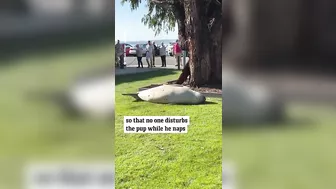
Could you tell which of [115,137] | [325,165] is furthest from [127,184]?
[325,165]

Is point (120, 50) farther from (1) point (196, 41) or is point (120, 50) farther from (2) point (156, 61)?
(1) point (196, 41)

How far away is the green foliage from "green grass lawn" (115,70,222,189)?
0.44 m

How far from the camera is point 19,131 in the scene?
14.6 ft

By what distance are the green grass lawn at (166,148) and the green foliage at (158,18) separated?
0.44 meters

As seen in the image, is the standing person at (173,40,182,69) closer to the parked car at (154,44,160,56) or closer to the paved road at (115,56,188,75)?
the paved road at (115,56,188,75)

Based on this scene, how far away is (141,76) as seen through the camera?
448 centimetres

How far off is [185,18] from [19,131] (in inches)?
79.1

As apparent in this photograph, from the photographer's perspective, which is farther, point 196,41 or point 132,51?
point 196,41

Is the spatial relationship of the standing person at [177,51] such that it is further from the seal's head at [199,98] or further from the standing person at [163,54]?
the seal's head at [199,98]

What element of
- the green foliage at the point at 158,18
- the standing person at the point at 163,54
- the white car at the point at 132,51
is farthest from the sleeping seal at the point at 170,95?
the green foliage at the point at 158,18

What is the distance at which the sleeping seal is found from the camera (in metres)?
4.43

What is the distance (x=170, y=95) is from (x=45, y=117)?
1256 millimetres
